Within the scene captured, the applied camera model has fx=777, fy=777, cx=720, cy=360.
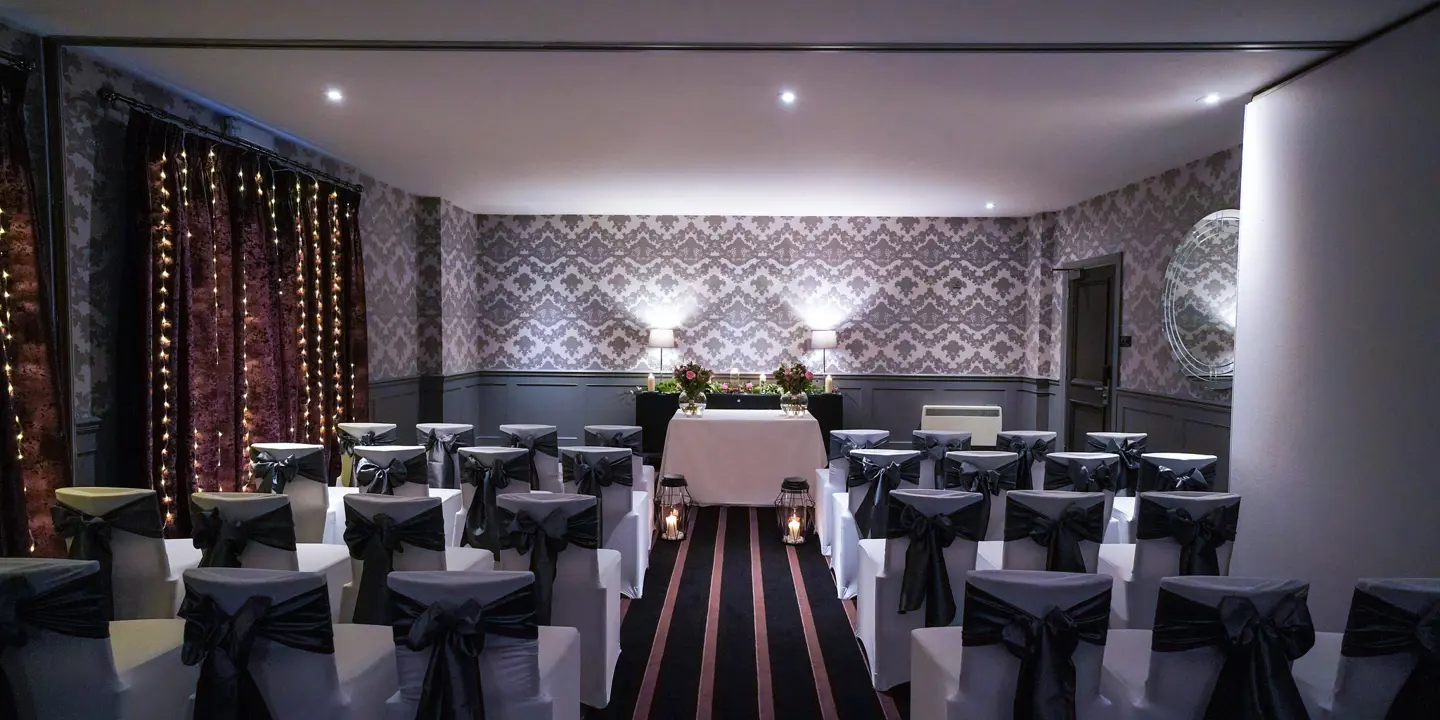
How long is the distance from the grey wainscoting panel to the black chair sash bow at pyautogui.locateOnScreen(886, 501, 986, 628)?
2993 millimetres

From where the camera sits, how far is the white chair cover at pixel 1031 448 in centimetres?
455

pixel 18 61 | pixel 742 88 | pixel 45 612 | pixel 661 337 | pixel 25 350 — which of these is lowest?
pixel 45 612

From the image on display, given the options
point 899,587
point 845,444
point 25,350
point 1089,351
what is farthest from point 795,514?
point 25,350

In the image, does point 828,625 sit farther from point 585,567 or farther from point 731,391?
point 731,391

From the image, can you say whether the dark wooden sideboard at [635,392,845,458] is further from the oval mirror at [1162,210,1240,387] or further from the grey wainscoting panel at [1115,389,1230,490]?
the oval mirror at [1162,210,1240,387]

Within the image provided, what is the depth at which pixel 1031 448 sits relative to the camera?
4.55m

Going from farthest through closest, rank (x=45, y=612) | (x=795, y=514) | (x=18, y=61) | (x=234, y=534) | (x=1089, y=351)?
1. (x=1089, y=351)
2. (x=795, y=514)
3. (x=18, y=61)
4. (x=234, y=534)
5. (x=45, y=612)

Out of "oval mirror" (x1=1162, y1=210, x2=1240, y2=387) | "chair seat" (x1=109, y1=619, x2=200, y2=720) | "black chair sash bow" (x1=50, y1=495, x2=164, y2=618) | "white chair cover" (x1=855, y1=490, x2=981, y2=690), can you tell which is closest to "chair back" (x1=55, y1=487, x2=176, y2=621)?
"black chair sash bow" (x1=50, y1=495, x2=164, y2=618)

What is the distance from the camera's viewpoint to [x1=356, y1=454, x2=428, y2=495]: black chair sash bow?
12.7 ft

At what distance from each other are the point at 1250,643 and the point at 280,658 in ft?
8.11

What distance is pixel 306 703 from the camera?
207 centimetres

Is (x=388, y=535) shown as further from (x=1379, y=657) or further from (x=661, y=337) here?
(x=661, y=337)

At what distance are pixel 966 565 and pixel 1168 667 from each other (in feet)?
3.39

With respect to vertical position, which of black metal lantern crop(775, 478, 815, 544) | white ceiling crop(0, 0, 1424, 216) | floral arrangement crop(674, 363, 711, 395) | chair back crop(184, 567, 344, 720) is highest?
white ceiling crop(0, 0, 1424, 216)
